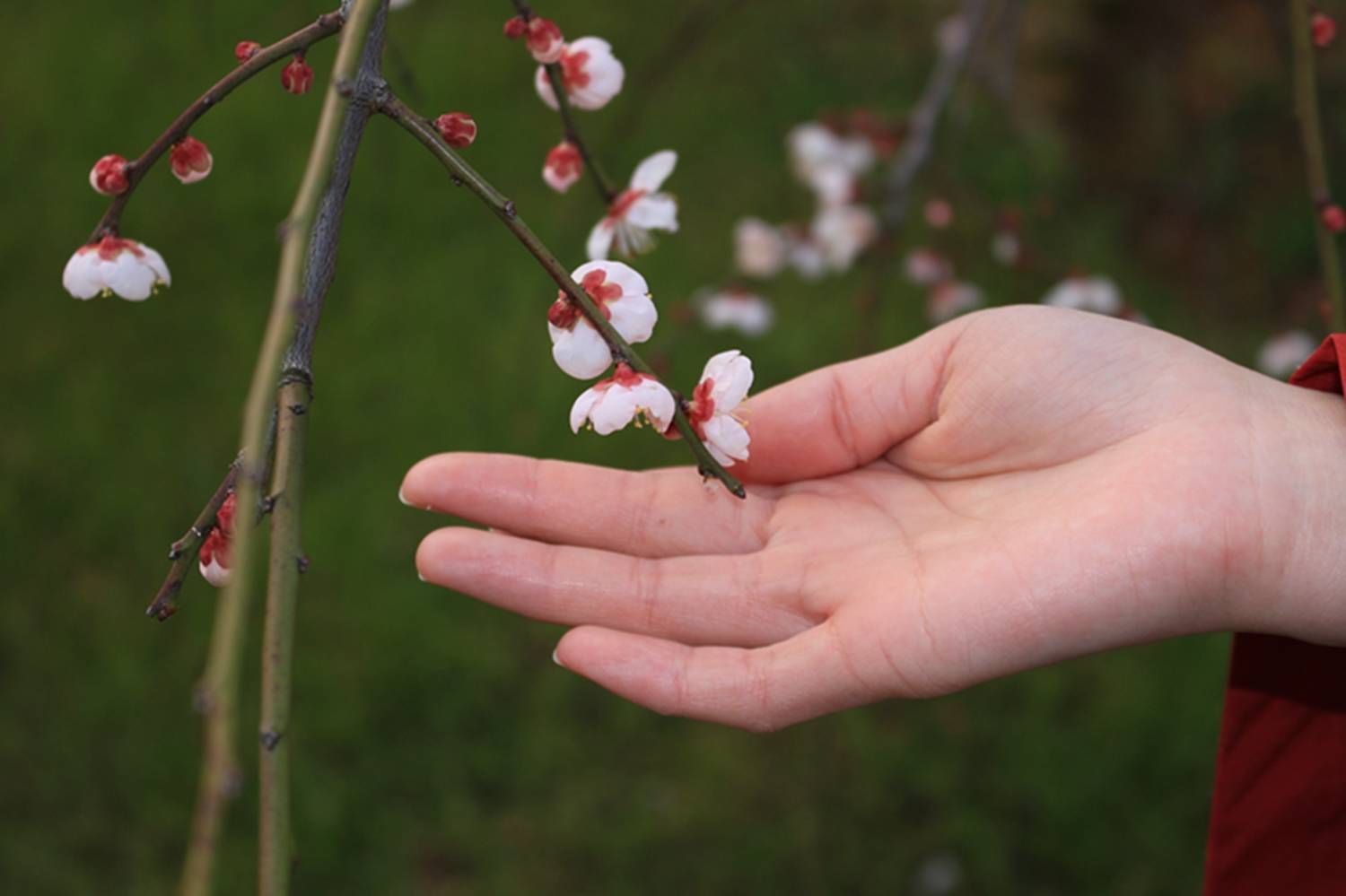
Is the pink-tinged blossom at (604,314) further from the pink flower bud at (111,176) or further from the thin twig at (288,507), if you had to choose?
the pink flower bud at (111,176)

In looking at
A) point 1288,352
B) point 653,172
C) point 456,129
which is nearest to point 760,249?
point 1288,352

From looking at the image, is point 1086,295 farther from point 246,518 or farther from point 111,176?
point 246,518

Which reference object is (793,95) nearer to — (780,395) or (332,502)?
(332,502)

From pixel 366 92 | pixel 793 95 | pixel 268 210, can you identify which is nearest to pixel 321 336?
pixel 268 210

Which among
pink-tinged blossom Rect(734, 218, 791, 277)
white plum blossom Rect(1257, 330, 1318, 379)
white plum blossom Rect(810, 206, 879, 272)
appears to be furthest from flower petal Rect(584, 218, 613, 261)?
white plum blossom Rect(1257, 330, 1318, 379)

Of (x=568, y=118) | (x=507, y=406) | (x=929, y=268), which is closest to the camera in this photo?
(x=568, y=118)

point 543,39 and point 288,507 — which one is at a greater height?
point 543,39
